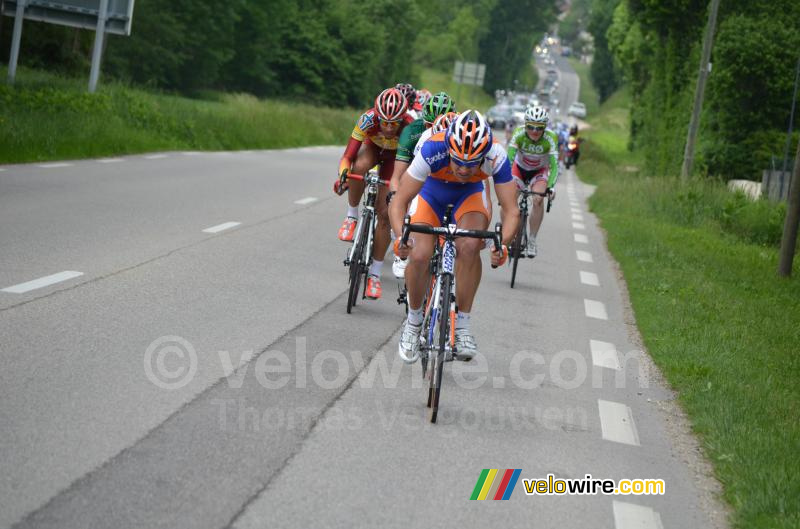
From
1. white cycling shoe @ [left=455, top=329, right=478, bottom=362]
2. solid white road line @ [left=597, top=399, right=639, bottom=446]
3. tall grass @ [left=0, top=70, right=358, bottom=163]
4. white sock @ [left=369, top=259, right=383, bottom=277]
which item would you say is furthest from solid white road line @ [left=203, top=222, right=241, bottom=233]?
solid white road line @ [left=597, top=399, right=639, bottom=446]

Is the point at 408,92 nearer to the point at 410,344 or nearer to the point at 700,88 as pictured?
the point at 410,344

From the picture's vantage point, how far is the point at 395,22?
98.8 m

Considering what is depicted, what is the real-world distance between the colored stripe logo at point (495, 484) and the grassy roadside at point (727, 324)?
3.42 ft

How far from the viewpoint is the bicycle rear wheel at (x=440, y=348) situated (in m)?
6.93

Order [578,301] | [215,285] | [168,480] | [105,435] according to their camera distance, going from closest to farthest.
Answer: [168,480], [105,435], [215,285], [578,301]

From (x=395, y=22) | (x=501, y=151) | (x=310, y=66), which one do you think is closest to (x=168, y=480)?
(x=501, y=151)

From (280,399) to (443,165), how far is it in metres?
2.01

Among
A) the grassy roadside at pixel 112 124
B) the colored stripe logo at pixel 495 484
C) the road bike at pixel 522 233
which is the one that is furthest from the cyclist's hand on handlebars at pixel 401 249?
the grassy roadside at pixel 112 124

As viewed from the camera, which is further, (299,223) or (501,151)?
(299,223)

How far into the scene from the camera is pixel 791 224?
15906 millimetres

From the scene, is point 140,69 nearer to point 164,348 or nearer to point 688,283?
point 688,283

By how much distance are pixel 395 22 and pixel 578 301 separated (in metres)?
88.5

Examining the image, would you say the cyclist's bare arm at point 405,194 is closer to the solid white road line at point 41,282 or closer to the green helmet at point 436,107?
the green helmet at point 436,107

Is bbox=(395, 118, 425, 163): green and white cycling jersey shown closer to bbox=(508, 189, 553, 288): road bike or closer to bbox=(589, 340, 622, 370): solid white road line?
bbox=(589, 340, 622, 370): solid white road line
